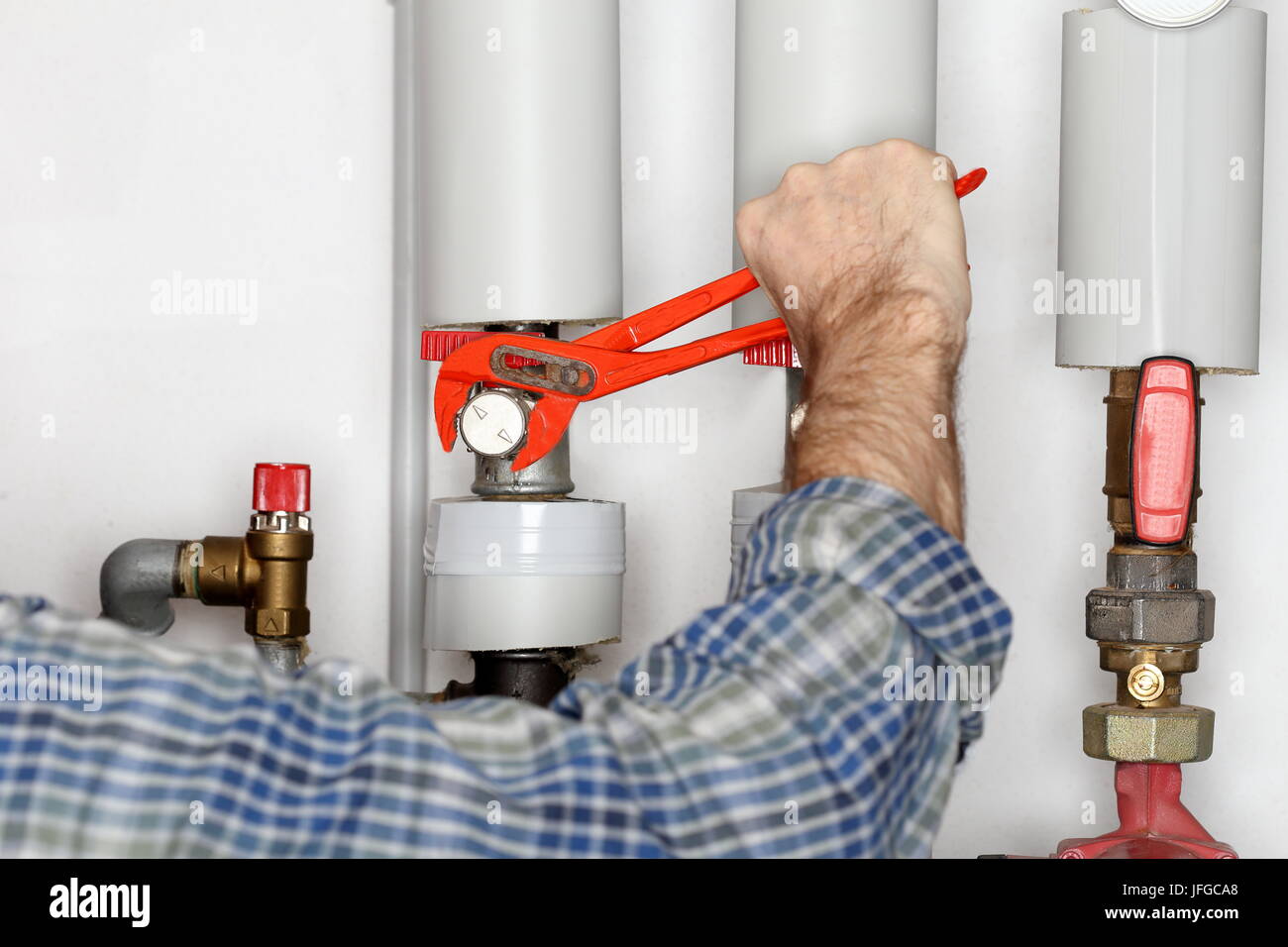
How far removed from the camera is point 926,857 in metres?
0.56

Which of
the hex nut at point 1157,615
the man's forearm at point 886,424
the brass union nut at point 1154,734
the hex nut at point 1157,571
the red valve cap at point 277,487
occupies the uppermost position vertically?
the man's forearm at point 886,424

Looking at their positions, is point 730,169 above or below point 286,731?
above

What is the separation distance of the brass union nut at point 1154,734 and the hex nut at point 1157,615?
0.16 ft

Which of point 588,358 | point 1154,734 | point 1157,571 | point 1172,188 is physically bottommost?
point 1154,734

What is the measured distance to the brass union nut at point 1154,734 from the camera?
84 cm

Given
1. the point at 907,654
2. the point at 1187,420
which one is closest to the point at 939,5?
the point at 1187,420

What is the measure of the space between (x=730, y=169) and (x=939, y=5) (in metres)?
0.20

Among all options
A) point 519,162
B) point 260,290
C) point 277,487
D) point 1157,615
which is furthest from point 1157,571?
point 260,290

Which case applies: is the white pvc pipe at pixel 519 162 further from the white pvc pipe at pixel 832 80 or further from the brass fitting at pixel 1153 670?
the brass fitting at pixel 1153 670

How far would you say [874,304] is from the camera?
69 centimetres

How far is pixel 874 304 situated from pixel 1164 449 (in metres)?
0.25

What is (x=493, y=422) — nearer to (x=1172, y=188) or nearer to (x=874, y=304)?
(x=874, y=304)

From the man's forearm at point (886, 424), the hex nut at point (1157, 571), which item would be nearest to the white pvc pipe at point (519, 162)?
the man's forearm at point (886, 424)

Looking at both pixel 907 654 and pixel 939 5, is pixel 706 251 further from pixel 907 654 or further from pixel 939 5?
pixel 907 654
